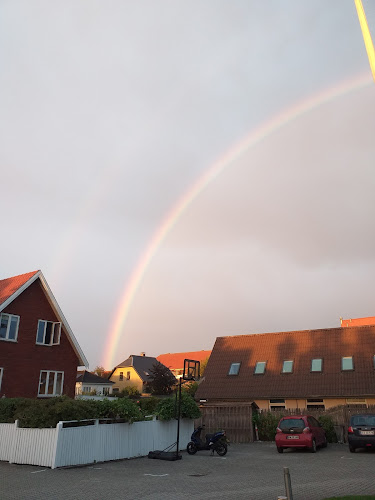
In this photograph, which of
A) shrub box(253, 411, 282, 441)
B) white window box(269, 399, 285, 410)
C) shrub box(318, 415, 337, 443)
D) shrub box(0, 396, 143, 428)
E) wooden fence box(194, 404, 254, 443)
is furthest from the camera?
white window box(269, 399, 285, 410)

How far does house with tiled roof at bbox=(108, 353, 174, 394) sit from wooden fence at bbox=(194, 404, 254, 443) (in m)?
57.8

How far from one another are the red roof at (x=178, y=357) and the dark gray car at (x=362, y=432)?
86382mm

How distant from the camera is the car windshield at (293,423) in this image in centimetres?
2023

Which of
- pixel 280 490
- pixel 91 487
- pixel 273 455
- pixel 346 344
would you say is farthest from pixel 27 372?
pixel 346 344

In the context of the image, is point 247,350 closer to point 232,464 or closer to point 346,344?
point 346,344

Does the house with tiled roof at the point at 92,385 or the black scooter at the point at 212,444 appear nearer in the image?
the black scooter at the point at 212,444

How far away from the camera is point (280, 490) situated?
10789 millimetres

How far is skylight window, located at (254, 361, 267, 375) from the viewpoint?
35766mm

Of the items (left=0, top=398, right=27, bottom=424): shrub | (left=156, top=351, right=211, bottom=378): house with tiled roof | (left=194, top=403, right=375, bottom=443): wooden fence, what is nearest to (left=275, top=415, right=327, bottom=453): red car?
(left=194, top=403, right=375, bottom=443): wooden fence

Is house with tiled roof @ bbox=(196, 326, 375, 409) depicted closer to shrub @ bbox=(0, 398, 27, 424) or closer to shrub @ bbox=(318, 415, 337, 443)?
shrub @ bbox=(318, 415, 337, 443)

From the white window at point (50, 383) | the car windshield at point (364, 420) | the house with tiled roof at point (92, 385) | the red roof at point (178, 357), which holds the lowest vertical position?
the car windshield at point (364, 420)

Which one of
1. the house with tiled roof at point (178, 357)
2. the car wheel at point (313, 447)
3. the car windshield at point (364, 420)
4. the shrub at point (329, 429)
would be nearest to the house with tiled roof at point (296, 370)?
the shrub at point (329, 429)

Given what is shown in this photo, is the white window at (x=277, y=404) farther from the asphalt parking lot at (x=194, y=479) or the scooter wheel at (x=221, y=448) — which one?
the asphalt parking lot at (x=194, y=479)

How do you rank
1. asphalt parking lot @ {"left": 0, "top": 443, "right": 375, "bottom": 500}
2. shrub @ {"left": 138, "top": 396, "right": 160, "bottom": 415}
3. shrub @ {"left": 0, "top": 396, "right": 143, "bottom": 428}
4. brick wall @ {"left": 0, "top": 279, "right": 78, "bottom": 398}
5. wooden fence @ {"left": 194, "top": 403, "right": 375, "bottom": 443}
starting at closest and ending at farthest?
asphalt parking lot @ {"left": 0, "top": 443, "right": 375, "bottom": 500}, shrub @ {"left": 0, "top": 396, "right": 143, "bottom": 428}, shrub @ {"left": 138, "top": 396, "right": 160, "bottom": 415}, brick wall @ {"left": 0, "top": 279, "right": 78, "bottom": 398}, wooden fence @ {"left": 194, "top": 403, "right": 375, "bottom": 443}
